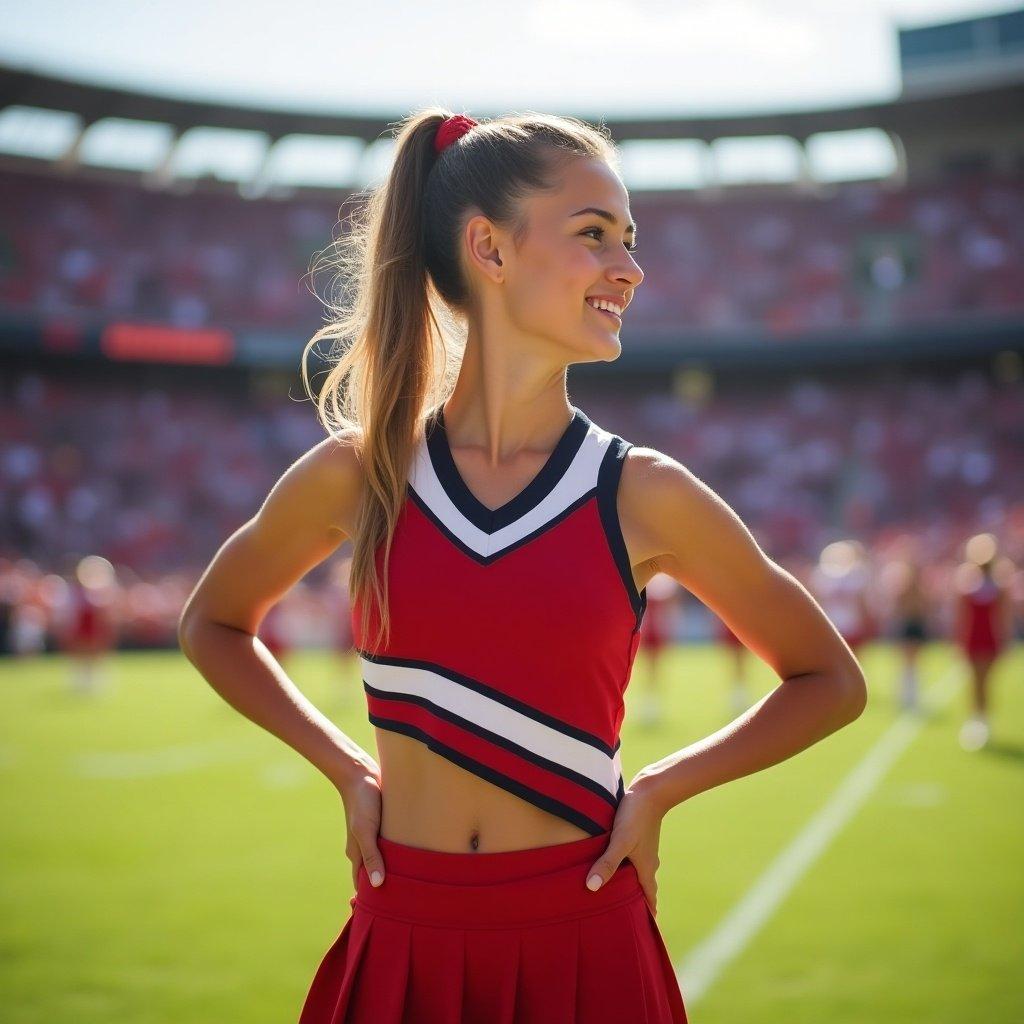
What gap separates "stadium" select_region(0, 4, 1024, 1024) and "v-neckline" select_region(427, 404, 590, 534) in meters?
3.11

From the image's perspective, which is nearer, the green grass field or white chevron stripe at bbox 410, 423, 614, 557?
white chevron stripe at bbox 410, 423, 614, 557

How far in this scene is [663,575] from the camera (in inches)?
575

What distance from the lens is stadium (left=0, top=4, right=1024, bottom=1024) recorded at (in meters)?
5.36

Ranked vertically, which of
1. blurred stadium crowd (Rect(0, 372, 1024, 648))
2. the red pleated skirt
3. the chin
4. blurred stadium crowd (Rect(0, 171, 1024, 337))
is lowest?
the red pleated skirt

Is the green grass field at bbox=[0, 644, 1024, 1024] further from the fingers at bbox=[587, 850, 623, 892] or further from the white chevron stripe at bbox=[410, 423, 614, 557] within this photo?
the white chevron stripe at bbox=[410, 423, 614, 557]

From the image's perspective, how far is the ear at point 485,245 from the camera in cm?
195

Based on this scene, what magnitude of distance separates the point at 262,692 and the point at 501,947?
63 cm

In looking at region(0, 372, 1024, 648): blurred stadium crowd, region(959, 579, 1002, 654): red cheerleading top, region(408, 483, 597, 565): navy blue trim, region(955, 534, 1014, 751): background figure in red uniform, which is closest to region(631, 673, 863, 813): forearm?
region(408, 483, 597, 565): navy blue trim

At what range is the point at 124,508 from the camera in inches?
1075

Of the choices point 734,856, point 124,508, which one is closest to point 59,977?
point 734,856

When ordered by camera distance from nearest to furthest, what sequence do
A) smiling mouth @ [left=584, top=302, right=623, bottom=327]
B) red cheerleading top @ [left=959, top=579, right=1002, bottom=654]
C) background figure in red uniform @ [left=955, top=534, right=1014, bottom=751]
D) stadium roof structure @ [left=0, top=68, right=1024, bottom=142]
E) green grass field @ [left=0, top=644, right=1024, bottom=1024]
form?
smiling mouth @ [left=584, top=302, right=623, bottom=327] < green grass field @ [left=0, top=644, right=1024, bottom=1024] < background figure in red uniform @ [left=955, top=534, right=1014, bottom=751] < red cheerleading top @ [left=959, top=579, right=1002, bottom=654] < stadium roof structure @ [left=0, top=68, right=1024, bottom=142]

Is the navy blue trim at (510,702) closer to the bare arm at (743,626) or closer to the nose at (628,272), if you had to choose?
the bare arm at (743,626)

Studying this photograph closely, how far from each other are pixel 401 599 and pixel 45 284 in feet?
103

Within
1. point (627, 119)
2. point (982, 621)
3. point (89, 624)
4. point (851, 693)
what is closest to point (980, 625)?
point (982, 621)
